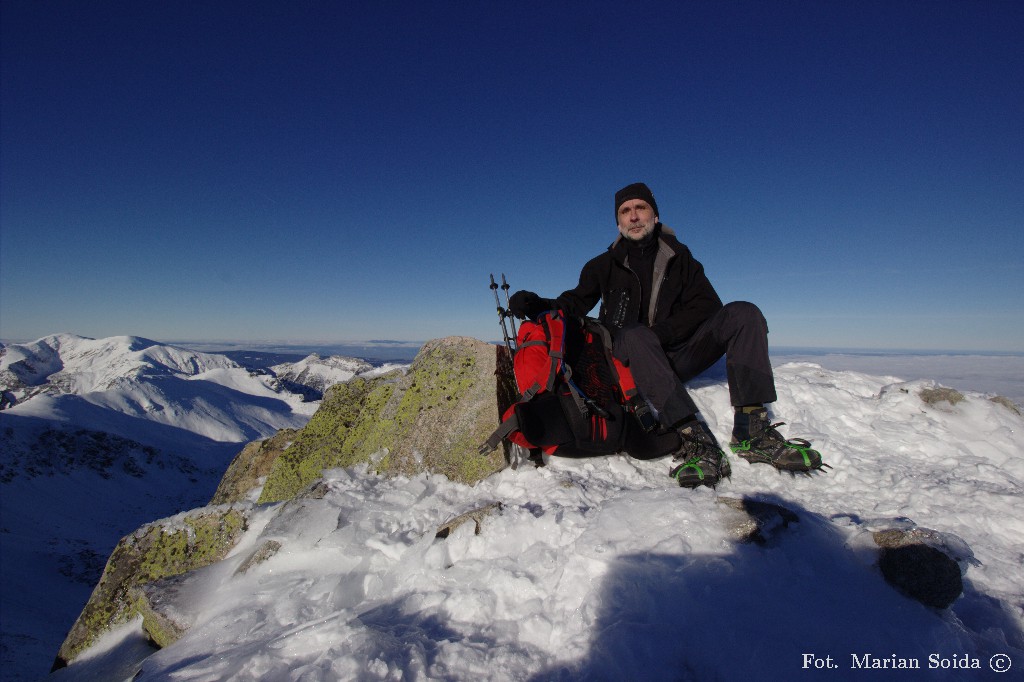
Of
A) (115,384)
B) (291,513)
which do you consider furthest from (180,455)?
(291,513)

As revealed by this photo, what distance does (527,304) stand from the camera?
233 inches

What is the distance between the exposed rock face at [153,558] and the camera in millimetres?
4531

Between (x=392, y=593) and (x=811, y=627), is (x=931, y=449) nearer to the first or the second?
(x=811, y=627)

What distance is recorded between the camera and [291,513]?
4.35 meters

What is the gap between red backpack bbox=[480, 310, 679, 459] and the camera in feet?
15.9

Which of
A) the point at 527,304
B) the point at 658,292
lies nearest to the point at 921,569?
the point at 658,292

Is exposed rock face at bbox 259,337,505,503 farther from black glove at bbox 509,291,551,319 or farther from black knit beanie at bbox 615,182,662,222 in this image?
black knit beanie at bbox 615,182,662,222

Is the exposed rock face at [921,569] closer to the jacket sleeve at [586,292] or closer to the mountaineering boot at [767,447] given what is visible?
the mountaineering boot at [767,447]

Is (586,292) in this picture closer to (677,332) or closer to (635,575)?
(677,332)

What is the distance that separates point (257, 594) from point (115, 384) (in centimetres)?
23925

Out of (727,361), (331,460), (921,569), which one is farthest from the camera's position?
(331,460)

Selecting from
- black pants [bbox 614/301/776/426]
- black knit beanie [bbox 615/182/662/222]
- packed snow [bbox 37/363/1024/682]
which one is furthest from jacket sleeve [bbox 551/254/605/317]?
packed snow [bbox 37/363/1024/682]

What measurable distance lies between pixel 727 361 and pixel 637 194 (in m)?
2.76

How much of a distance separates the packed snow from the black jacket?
1942 millimetres
